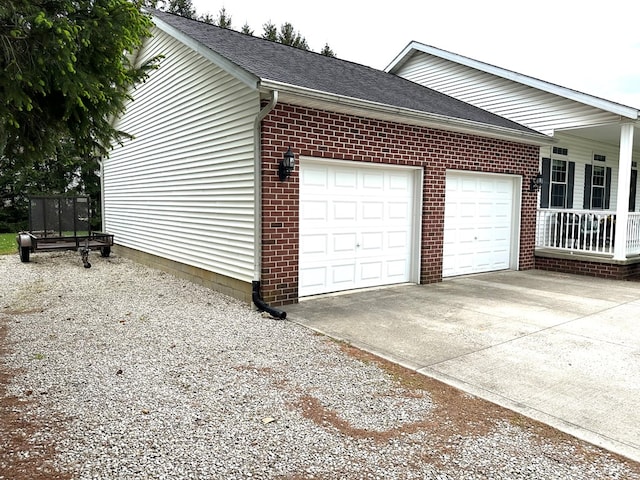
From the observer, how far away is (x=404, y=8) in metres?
19.2

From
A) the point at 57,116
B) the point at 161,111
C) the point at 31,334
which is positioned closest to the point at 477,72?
the point at 161,111

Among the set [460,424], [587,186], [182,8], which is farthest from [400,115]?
[182,8]

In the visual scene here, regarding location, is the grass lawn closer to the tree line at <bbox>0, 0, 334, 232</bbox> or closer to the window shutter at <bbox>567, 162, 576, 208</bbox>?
the tree line at <bbox>0, 0, 334, 232</bbox>

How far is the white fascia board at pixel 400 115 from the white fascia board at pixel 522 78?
1.00 m

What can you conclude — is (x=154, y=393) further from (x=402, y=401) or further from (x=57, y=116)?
(x=57, y=116)

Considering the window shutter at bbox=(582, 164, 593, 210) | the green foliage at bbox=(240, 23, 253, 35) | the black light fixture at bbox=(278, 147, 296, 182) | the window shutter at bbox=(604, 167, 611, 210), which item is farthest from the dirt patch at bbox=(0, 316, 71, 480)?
the green foliage at bbox=(240, 23, 253, 35)

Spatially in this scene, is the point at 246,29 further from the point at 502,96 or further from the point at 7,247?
the point at 502,96

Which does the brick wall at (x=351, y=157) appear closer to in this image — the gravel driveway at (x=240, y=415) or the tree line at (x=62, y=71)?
the gravel driveway at (x=240, y=415)

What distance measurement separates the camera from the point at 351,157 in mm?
7281

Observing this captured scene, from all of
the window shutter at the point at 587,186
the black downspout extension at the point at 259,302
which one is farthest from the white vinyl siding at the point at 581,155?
the black downspout extension at the point at 259,302

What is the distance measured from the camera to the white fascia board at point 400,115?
6.14 m

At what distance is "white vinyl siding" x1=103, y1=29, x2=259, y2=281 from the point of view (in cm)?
680

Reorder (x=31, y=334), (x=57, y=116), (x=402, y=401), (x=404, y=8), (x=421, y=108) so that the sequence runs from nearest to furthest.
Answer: (x=402, y=401)
(x=57, y=116)
(x=31, y=334)
(x=421, y=108)
(x=404, y=8)

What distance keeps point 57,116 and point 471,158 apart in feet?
23.6
